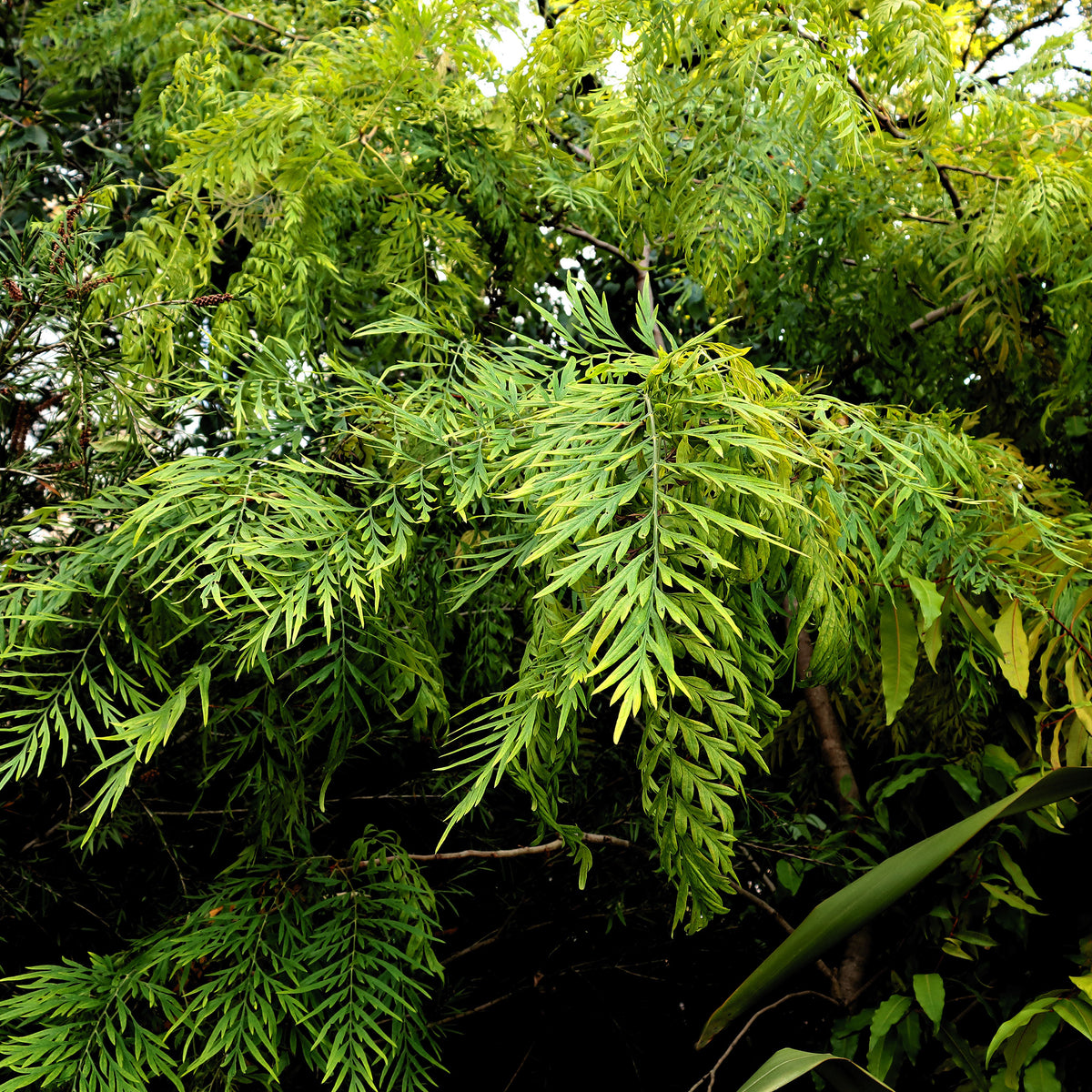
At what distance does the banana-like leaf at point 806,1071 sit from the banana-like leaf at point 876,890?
0.06m

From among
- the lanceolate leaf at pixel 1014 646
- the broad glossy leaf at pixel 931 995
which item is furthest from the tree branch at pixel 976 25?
the broad glossy leaf at pixel 931 995

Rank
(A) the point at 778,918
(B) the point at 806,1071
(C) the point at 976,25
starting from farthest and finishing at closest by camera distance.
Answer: (C) the point at 976,25 → (A) the point at 778,918 → (B) the point at 806,1071

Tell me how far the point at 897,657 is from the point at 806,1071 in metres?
0.36

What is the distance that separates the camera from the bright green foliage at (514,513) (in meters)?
0.70

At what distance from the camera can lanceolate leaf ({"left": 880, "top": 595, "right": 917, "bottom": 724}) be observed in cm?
90

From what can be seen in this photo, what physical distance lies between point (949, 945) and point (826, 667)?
1.39 ft

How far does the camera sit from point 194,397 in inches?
34.4

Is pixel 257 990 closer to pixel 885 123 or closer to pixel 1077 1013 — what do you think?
pixel 1077 1013

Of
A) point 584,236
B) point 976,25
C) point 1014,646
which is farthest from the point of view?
point 976,25

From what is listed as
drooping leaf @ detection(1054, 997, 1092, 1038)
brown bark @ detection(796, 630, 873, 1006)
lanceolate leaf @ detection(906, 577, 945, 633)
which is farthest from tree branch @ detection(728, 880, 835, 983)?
lanceolate leaf @ detection(906, 577, 945, 633)

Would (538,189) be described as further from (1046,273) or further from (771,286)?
(1046,273)

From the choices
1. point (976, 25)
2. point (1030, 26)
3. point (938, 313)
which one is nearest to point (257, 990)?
point (938, 313)

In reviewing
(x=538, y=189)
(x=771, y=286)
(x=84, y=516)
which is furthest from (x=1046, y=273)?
(x=84, y=516)

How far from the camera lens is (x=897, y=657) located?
91cm
